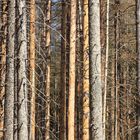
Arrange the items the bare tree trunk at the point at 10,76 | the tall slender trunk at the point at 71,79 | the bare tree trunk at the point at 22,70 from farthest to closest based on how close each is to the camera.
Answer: the tall slender trunk at the point at 71,79 → the bare tree trunk at the point at 10,76 → the bare tree trunk at the point at 22,70

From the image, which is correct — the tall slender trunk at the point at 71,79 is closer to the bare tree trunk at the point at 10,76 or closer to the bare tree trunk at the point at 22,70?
the bare tree trunk at the point at 10,76

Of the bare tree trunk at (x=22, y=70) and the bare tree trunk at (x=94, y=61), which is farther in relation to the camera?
the bare tree trunk at (x=22, y=70)

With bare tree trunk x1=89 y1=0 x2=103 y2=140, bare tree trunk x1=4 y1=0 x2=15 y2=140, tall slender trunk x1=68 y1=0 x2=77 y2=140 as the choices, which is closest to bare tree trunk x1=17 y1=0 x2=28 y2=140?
bare tree trunk x1=4 y1=0 x2=15 y2=140

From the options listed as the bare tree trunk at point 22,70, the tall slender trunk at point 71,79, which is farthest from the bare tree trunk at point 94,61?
the tall slender trunk at point 71,79

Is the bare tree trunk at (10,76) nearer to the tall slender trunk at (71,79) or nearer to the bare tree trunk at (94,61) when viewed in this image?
the bare tree trunk at (94,61)

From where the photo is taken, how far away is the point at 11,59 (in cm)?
854

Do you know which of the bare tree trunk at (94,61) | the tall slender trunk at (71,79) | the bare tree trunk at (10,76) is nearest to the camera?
the bare tree trunk at (94,61)

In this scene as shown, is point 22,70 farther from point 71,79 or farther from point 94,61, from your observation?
point 71,79

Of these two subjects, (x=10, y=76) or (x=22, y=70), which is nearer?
(x=22, y=70)

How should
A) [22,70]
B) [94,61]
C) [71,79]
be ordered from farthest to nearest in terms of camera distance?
[71,79] → [22,70] → [94,61]

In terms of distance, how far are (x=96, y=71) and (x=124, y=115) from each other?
63.1 feet

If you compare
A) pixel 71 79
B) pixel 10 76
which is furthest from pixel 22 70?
pixel 71 79

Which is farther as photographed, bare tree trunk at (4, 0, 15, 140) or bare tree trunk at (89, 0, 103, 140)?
bare tree trunk at (4, 0, 15, 140)

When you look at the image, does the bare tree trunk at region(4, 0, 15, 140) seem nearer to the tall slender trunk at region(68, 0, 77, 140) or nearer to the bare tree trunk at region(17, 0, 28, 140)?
the bare tree trunk at region(17, 0, 28, 140)
